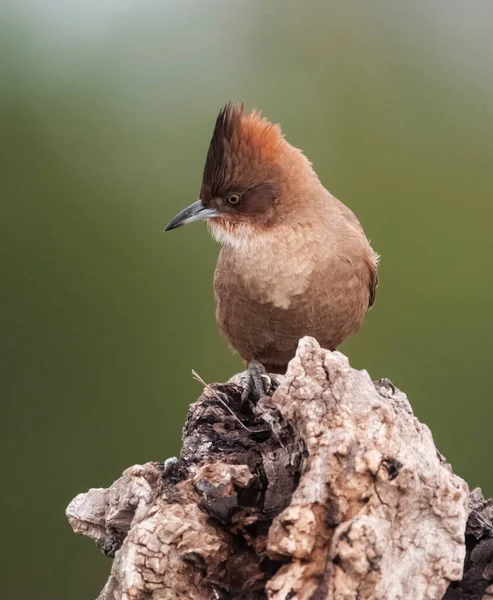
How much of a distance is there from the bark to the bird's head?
1.46 metres

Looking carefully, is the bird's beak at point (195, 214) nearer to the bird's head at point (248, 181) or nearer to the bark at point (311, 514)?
the bird's head at point (248, 181)

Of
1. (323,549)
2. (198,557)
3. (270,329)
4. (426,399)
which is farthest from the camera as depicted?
(426,399)

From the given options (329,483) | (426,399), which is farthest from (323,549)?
(426,399)

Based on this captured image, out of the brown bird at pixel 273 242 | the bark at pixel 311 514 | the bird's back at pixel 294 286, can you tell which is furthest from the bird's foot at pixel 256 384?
the bark at pixel 311 514

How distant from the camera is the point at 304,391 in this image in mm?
2869

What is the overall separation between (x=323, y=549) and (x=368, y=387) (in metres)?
0.59

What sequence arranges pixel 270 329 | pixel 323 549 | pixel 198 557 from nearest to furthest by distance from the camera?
pixel 323 549 < pixel 198 557 < pixel 270 329

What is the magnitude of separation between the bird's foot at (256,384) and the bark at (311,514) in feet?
2.22

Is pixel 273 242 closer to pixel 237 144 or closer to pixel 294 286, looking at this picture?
pixel 294 286

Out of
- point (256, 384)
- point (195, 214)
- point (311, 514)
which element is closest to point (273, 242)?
point (195, 214)

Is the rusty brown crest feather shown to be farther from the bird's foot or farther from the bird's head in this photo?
the bird's foot

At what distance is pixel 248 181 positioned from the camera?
4395 mm

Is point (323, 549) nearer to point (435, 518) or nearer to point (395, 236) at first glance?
point (435, 518)

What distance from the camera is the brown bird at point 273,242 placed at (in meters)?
4.30
